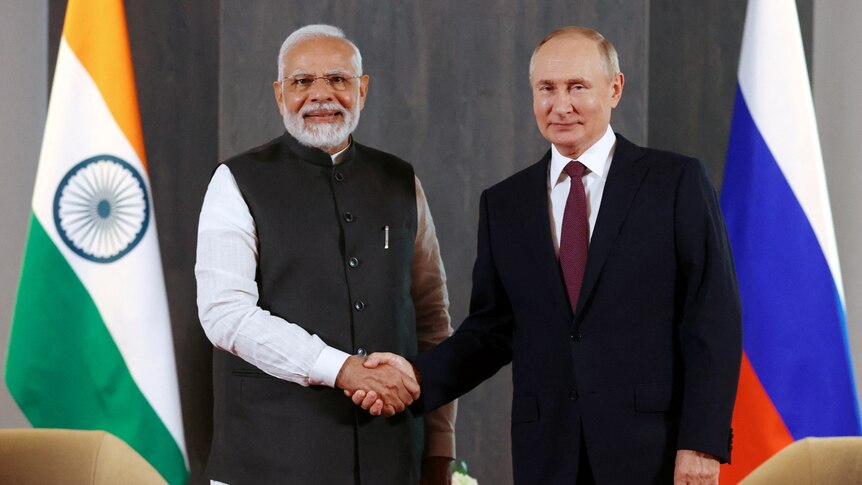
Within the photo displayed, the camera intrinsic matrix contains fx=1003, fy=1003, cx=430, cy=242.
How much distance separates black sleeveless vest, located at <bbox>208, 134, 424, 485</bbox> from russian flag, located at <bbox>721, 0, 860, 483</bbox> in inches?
52.5

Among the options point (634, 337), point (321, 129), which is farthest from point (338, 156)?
point (634, 337)

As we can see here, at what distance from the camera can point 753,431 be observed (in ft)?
11.5

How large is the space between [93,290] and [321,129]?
1064 millimetres

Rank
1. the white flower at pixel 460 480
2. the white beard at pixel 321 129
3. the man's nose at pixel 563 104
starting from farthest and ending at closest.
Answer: the white flower at pixel 460 480, the white beard at pixel 321 129, the man's nose at pixel 563 104

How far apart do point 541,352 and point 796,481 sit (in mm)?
802

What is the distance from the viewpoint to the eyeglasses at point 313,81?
9.50ft

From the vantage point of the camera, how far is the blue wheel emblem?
11.0 ft

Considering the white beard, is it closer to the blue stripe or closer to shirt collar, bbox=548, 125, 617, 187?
shirt collar, bbox=548, 125, 617, 187

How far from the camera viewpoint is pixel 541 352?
2.54 metres

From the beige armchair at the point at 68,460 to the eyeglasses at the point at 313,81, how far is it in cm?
110

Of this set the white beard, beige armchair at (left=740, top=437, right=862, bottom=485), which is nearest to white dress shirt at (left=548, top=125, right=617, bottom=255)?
the white beard

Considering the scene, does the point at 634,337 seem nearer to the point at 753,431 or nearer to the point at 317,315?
the point at 317,315

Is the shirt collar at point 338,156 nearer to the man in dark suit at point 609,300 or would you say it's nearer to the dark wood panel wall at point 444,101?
the man in dark suit at point 609,300

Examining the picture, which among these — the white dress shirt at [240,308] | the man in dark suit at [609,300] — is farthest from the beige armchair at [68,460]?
the man in dark suit at [609,300]
